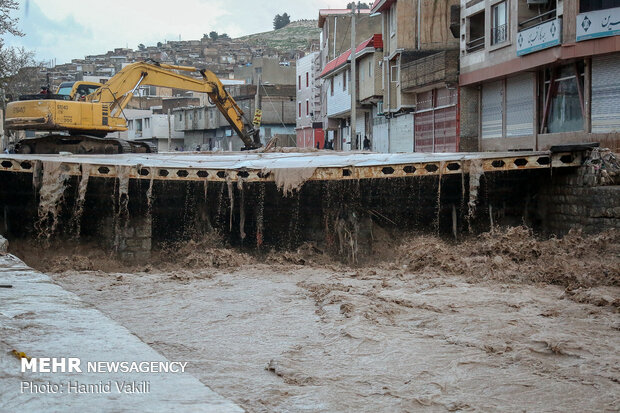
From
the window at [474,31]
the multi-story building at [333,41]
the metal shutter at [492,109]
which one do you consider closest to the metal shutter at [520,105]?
A: the metal shutter at [492,109]

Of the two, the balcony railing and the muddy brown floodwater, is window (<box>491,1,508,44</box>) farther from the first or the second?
the muddy brown floodwater

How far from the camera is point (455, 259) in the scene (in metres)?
13.8

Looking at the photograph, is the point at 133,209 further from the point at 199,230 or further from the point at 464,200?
the point at 464,200

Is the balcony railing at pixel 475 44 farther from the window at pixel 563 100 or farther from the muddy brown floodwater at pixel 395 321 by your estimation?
the muddy brown floodwater at pixel 395 321

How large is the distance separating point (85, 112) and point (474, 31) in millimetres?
14658

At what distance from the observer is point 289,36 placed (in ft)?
602

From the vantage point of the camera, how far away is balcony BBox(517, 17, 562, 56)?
67.1 feet

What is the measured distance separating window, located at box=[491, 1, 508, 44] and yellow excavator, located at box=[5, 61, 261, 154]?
10.4 m

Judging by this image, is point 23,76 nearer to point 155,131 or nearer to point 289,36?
point 155,131

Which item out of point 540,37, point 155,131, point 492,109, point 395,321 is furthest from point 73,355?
point 155,131

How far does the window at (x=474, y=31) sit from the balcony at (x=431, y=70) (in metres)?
0.80

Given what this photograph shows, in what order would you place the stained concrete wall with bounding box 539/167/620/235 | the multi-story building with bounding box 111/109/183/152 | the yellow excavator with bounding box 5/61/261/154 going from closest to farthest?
the stained concrete wall with bounding box 539/167/620/235
the yellow excavator with bounding box 5/61/261/154
the multi-story building with bounding box 111/109/183/152

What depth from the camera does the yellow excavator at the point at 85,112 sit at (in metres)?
21.7

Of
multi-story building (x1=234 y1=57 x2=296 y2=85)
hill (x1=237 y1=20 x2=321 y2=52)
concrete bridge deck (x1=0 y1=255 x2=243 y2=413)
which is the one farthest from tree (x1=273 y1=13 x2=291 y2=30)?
concrete bridge deck (x1=0 y1=255 x2=243 y2=413)
